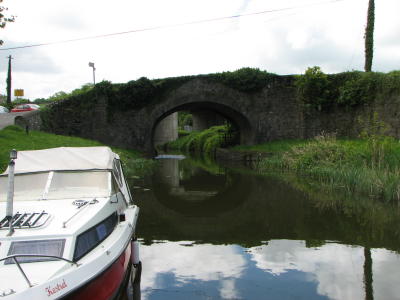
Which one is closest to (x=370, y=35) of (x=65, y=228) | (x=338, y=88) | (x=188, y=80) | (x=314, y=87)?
(x=338, y=88)

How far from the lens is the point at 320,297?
4.48 m

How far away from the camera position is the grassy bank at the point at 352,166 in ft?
31.8

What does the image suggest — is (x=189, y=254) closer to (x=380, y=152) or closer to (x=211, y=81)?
(x=380, y=152)

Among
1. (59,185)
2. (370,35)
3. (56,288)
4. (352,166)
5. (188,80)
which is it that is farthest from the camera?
(188,80)

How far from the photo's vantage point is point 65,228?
3.93m

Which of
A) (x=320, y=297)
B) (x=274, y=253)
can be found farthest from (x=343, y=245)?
(x=320, y=297)

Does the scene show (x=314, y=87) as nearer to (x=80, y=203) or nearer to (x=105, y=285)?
(x=80, y=203)

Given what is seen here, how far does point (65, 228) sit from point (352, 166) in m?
9.50

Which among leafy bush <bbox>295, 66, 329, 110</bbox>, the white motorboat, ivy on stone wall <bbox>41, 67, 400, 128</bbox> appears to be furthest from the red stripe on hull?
ivy on stone wall <bbox>41, 67, 400, 128</bbox>

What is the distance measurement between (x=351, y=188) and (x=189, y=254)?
20.1ft

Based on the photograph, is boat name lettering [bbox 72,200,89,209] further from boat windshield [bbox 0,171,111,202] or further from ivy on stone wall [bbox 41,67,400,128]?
ivy on stone wall [bbox 41,67,400,128]

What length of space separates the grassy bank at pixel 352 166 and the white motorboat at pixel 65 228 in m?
6.13

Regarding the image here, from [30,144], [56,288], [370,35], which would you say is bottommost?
[56,288]

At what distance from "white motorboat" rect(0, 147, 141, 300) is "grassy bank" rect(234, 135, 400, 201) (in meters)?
6.13
